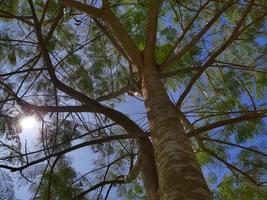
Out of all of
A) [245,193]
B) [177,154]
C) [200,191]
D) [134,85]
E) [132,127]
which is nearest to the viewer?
[200,191]

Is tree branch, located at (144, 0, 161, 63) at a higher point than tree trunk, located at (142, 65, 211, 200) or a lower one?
higher

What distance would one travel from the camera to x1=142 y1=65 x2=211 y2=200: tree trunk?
1629 mm

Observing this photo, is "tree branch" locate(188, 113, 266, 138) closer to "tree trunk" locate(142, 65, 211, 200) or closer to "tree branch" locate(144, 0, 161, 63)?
"tree trunk" locate(142, 65, 211, 200)

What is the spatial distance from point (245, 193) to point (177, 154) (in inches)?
70.5

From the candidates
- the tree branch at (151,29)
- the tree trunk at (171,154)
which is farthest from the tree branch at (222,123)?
the tree branch at (151,29)

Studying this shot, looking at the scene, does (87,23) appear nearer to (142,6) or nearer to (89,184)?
(142,6)

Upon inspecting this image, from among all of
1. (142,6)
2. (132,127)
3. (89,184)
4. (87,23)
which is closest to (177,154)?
(132,127)

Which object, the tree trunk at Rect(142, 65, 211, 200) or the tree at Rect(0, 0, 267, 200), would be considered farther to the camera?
the tree at Rect(0, 0, 267, 200)

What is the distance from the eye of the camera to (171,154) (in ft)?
6.15

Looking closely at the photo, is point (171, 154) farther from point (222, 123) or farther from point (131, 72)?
point (131, 72)

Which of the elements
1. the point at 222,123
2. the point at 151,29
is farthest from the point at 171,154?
the point at 151,29

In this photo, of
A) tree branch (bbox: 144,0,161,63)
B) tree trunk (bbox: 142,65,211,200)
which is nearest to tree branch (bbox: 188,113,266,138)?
tree trunk (bbox: 142,65,211,200)

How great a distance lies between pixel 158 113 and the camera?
2227mm

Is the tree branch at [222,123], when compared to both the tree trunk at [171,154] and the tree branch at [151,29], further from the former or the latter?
the tree branch at [151,29]
